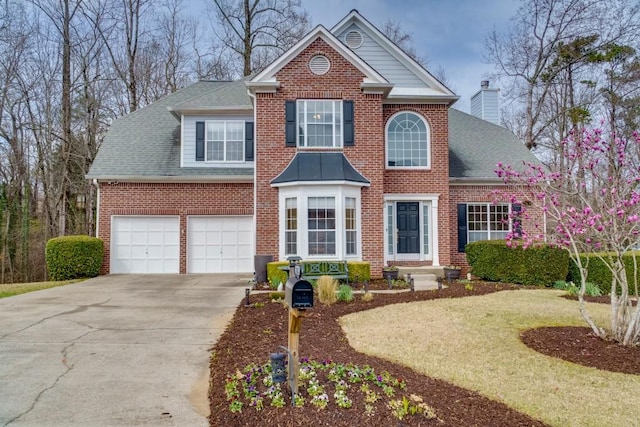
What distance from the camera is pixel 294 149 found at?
1353cm

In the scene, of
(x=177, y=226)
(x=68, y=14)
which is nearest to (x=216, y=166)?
(x=177, y=226)

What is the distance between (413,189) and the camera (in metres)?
14.7

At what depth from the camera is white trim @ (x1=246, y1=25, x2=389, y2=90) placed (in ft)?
43.8

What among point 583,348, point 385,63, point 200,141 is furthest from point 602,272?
point 200,141

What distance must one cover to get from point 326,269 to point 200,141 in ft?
23.8

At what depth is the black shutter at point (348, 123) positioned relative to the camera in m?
13.5

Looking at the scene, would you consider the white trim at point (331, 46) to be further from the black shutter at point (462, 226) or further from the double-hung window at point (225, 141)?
the black shutter at point (462, 226)

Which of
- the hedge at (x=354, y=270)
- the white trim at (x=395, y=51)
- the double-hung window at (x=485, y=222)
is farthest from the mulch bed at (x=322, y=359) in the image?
the white trim at (x=395, y=51)

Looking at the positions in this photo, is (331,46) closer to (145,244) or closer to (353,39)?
(353,39)

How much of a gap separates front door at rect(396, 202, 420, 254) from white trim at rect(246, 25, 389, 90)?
423cm

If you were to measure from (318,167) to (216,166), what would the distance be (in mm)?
4528

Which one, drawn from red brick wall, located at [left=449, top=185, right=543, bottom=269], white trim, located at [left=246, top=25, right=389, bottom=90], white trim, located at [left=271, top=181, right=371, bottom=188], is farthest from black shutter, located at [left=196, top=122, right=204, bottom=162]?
red brick wall, located at [left=449, top=185, right=543, bottom=269]

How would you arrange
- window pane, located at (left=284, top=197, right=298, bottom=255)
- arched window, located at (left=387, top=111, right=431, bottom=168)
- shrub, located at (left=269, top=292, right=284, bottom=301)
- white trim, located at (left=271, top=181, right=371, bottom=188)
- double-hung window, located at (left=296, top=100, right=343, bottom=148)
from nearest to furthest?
shrub, located at (left=269, top=292, right=284, bottom=301)
white trim, located at (left=271, top=181, right=371, bottom=188)
window pane, located at (left=284, top=197, right=298, bottom=255)
double-hung window, located at (left=296, top=100, right=343, bottom=148)
arched window, located at (left=387, top=111, right=431, bottom=168)

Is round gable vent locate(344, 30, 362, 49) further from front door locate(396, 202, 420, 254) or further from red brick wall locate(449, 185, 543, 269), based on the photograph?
red brick wall locate(449, 185, 543, 269)
